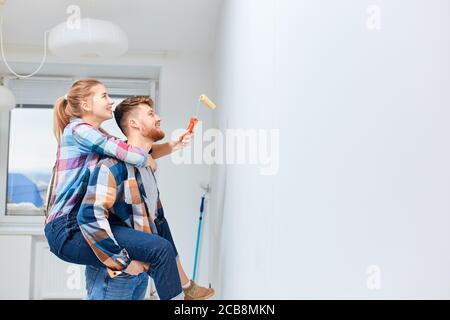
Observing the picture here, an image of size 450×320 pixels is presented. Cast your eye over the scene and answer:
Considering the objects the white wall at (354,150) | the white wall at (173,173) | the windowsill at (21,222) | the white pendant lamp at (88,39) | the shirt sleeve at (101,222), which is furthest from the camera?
the windowsill at (21,222)

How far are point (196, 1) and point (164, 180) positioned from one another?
123 cm

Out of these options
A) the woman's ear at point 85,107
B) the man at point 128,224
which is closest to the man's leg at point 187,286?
the man at point 128,224

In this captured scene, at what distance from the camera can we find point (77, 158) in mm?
1814

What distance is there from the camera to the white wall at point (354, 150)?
0.43 meters

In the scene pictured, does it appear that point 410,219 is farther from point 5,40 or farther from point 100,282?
point 5,40

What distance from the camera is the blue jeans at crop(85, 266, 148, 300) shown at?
177 cm

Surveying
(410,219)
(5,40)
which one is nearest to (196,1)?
(5,40)

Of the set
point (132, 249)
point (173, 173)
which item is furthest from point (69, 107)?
point (173, 173)

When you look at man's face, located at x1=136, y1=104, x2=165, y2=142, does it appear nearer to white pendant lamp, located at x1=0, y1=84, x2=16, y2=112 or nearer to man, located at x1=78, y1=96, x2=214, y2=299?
man, located at x1=78, y1=96, x2=214, y2=299

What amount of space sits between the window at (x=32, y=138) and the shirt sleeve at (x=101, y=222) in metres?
1.75

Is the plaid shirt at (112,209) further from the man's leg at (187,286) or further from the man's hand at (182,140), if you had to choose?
the man's hand at (182,140)

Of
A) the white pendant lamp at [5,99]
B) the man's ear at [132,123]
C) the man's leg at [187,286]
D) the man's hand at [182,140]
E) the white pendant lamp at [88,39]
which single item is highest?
the white pendant lamp at [88,39]

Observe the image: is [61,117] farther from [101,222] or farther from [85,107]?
[101,222]
